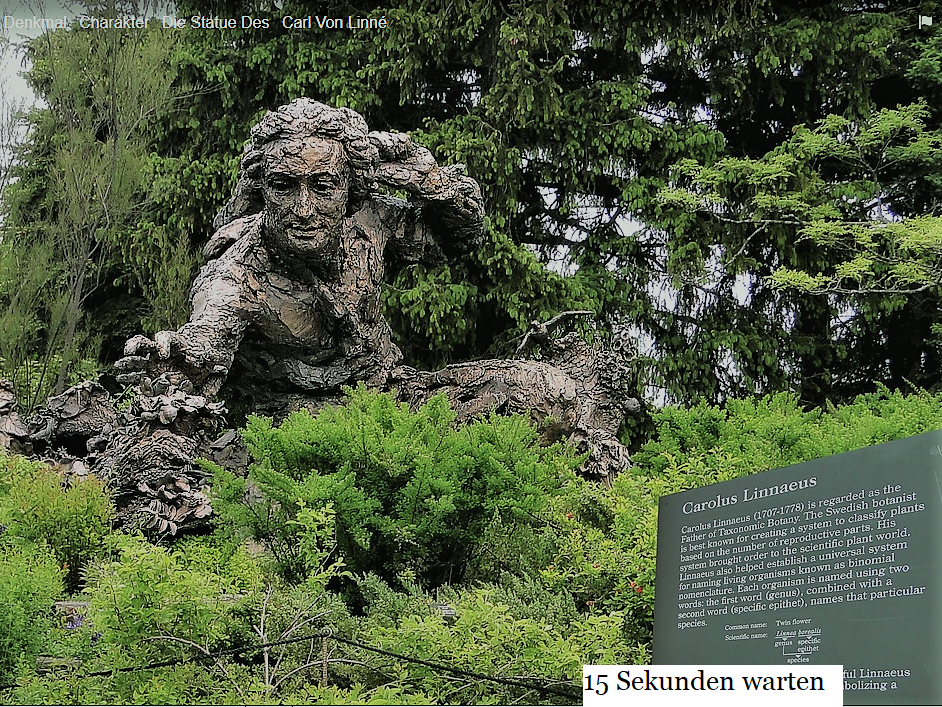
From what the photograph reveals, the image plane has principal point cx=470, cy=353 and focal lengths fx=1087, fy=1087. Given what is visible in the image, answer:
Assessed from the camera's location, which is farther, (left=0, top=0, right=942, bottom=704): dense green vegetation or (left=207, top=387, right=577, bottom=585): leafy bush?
(left=0, top=0, right=942, bottom=704): dense green vegetation

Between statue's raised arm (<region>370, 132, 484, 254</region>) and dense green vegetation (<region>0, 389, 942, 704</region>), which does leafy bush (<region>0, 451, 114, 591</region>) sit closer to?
dense green vegetation (<region>0, 389, 942, 704</region>)

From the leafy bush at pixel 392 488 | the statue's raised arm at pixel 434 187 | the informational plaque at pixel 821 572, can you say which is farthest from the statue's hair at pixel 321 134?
the informational plaque at pixel 821 572

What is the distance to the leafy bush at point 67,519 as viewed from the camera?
189 inches

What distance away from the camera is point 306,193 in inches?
234

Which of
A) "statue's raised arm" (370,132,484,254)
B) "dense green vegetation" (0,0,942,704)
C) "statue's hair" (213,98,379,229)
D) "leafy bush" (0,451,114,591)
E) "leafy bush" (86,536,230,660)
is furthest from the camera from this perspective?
"dense green vegetation" (0,0,942,704)

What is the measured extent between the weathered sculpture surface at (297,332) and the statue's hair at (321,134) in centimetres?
1

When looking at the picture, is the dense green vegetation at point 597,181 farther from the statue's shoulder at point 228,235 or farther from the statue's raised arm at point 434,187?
the statue's shoulder at point 228,235

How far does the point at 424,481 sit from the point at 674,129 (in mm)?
7210

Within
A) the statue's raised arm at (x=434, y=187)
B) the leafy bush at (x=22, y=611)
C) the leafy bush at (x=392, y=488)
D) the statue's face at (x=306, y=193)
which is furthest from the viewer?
the statue's raised arm at (x=434, y=187)

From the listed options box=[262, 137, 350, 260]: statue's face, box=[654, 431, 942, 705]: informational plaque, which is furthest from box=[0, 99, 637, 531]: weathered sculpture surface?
box=[654, 431, 942, 705]: informational plaque

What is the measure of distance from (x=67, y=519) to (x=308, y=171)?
2.22 m

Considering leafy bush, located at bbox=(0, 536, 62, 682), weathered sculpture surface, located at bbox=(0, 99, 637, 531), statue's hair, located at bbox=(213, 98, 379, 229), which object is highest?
statue's hair, located at bbox=(213, 98, 379, 229)

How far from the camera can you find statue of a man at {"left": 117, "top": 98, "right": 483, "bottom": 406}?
19.5ft

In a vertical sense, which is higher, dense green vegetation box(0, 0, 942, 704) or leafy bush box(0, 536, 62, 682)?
dense green vegetation box(0, 0, 942, 704)
